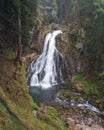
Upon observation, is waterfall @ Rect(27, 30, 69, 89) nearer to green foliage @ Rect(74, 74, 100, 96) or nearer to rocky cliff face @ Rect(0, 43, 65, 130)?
green foliage @ Rect(74, 74, 100, 96)

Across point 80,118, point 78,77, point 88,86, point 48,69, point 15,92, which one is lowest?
point 80,118

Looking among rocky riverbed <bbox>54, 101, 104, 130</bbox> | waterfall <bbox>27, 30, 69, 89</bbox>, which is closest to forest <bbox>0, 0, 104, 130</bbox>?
rocky riverbed <bbox>54, 101, 104, 130</bbox>

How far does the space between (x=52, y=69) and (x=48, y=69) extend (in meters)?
0.57

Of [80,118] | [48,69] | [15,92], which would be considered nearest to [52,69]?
[48,69]

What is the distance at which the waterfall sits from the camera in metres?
31.8

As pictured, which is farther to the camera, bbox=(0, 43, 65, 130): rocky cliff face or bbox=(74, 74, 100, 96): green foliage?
bbox=(74, 74, 100, 96): green foliage

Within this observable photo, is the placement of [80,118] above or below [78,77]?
below

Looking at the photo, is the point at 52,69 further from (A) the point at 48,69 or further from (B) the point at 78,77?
(B) the point at 78,77

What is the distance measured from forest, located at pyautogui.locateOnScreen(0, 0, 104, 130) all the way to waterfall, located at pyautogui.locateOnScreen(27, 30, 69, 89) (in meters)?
0.14

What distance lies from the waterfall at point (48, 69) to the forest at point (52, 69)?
0.14m

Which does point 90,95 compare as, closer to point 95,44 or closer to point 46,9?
point 95,44

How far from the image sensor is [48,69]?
111 ft

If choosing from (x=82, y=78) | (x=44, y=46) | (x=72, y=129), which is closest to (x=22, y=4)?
(x=72, y=129)

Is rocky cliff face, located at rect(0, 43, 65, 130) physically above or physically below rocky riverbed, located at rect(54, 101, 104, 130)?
above
